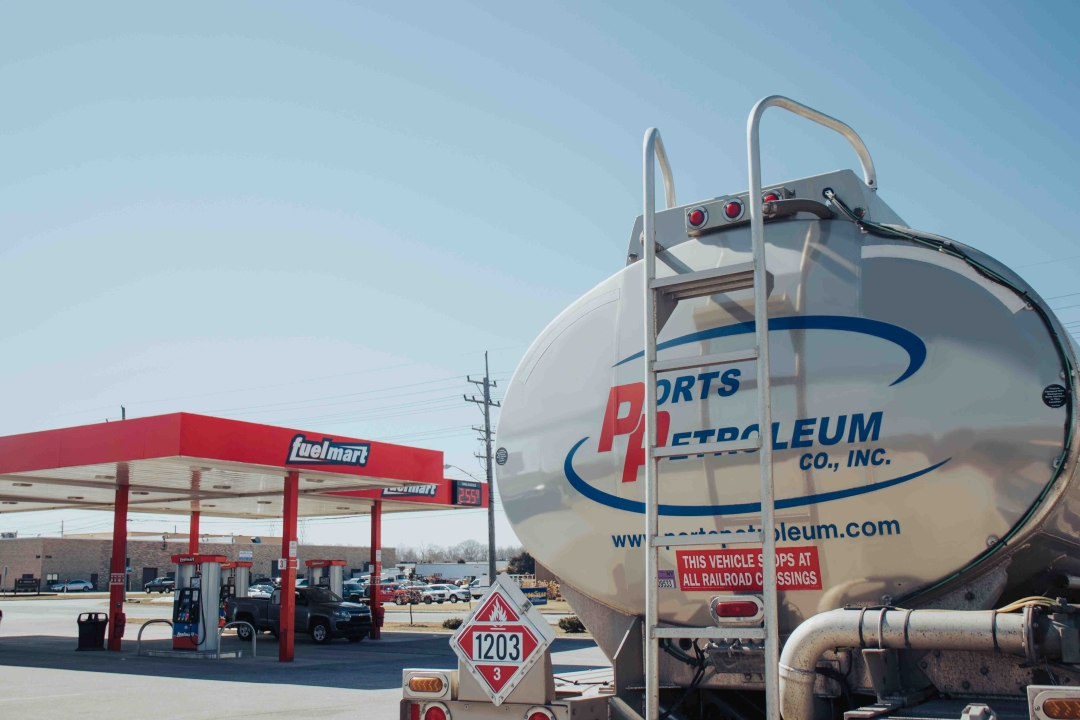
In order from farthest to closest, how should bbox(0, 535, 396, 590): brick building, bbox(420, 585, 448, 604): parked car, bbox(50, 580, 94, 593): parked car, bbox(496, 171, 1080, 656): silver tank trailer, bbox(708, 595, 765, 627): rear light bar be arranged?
bbox(0, 535, 396, 590): brick building, bbox(50, 580, 94, 593): parked car, bbox(420, 585, 448, 604): parked car, bbox(708, 595, 765, 627): rear light bar, bbox(496, 171, 1080, 656): silver tank trailer

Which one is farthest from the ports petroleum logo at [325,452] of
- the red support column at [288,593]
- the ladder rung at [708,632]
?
the ladder rung at [708,632]

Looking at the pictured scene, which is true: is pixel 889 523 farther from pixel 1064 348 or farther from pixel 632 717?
pixel 632 717

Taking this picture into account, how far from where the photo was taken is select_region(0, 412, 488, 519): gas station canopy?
18188 mm

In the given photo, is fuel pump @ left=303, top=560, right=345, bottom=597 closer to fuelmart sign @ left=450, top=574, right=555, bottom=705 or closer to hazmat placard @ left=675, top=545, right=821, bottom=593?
fuelmart sign @ left=450, top=574, right=555, bottom=705

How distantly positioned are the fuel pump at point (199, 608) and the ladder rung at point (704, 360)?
1956cm

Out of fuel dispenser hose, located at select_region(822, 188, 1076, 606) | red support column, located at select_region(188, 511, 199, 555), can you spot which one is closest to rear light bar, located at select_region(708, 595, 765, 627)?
fuel dispenser hose, located at select_region(822, 188, 1076, 606)

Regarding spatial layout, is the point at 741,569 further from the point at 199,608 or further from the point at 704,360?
the point at 199,608

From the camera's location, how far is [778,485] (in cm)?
390

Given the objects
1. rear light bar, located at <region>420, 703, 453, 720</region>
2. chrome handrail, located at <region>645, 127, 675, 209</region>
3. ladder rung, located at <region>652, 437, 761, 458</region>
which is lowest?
rear light bar, located at <region>420, 703, 453, 720</region>

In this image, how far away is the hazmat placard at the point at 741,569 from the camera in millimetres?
3899

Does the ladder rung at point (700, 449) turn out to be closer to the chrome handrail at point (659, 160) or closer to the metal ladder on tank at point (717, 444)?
the metal ladder on tank at point (717, 444)

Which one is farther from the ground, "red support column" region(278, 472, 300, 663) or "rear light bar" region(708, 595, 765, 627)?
"rear light bar" region(708, 595, 765, 627)

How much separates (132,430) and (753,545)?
16945 mm

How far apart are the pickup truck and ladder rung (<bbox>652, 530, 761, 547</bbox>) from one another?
926 inches
